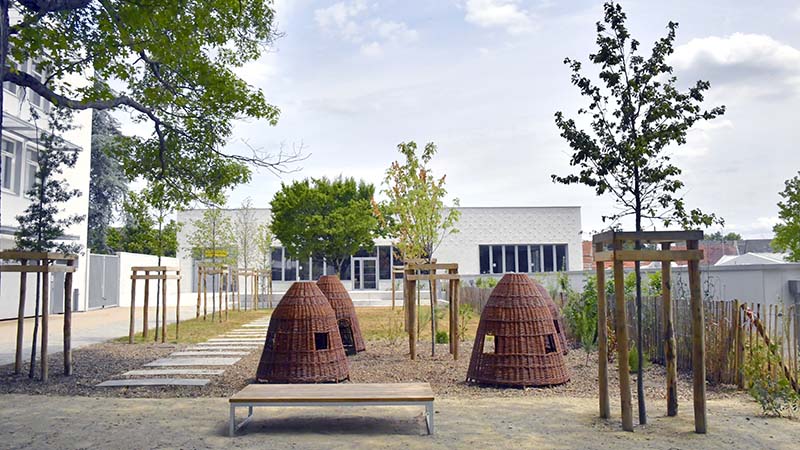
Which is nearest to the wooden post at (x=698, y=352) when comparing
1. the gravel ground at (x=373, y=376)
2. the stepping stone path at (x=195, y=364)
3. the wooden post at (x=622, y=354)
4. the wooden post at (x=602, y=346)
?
the wooden post at (x=622, y=354)

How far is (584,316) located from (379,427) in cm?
621

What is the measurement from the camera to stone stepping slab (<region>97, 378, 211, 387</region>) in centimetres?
895

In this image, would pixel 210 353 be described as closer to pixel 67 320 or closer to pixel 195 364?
pixel 195 364

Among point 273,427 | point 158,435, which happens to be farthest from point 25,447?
point 273,427

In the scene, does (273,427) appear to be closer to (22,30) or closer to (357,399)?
(357,399)

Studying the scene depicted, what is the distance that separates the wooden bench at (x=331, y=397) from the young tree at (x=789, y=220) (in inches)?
875

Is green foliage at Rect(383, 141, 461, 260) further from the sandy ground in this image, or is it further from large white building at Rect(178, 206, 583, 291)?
large white building at Rect(178, 206, 583, 291)

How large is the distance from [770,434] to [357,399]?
12.8 feet

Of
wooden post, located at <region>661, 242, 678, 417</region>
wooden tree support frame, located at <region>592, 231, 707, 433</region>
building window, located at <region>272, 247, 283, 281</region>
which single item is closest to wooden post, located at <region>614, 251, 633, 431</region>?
wooden tree support frame, located at <region>592, 231, 707, 433</region>

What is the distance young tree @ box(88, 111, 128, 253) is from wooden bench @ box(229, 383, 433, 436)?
36.0 m

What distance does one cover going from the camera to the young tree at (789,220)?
2381 centimetres

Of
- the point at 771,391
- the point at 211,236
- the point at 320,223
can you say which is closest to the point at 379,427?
the point at 771,391

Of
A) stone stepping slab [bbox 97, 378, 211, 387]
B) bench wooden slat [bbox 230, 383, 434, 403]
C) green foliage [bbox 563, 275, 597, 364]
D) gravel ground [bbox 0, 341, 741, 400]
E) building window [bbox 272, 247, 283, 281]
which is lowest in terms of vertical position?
gravel ground [bbox 0, 341, 741, 400]

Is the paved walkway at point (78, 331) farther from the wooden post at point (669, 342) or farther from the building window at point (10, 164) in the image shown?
the wooden post at point (669, 342)
